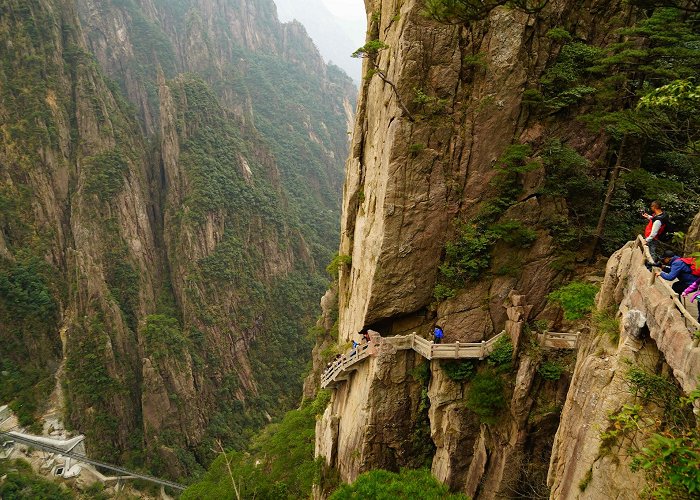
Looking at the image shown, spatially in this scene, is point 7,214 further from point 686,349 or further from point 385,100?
point 686,349

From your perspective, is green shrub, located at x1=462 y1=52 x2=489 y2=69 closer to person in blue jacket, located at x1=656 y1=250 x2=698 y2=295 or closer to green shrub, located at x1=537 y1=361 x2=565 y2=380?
green shrub, located at x1=537 y1=361 x2=565 y2=380

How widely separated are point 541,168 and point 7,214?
68.3 meters

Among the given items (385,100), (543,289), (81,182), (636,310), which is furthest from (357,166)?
(81,182)

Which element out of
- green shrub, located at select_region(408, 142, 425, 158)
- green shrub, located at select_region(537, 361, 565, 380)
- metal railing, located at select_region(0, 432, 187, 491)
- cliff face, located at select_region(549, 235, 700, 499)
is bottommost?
metal railing, located at select_region(0, 432, 187, 491)

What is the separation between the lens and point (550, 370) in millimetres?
12992

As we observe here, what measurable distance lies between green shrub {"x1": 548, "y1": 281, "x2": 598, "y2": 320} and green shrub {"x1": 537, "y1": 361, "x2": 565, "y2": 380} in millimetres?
1400

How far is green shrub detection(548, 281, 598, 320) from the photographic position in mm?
12750

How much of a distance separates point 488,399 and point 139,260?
67.1 meters

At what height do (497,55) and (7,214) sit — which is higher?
(497,55)

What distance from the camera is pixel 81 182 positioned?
6788 centimetres

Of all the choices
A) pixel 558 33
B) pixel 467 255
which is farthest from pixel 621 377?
pixel 558 33

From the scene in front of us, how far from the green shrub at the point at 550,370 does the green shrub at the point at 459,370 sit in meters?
2.14

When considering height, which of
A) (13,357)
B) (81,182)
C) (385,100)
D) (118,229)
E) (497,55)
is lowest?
(13,357)

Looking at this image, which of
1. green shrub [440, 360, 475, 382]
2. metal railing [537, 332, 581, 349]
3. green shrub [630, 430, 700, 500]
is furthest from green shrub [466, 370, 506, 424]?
green shrub [630, 430, 700, 500]
